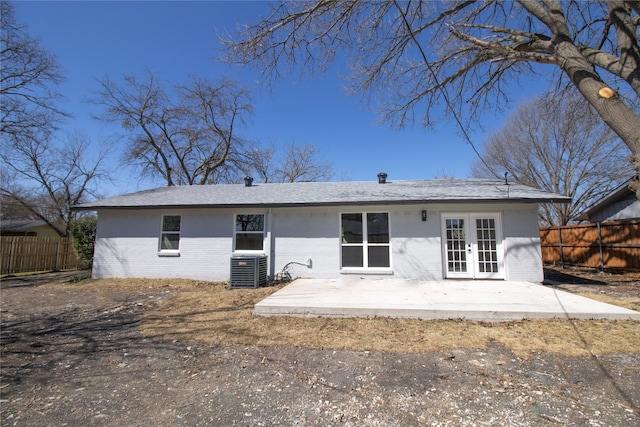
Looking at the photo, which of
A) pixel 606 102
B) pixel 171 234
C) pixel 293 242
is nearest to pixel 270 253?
pixel 293 242

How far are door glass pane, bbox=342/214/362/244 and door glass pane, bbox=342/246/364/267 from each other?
0.25 metres

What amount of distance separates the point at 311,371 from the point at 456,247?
715 cm

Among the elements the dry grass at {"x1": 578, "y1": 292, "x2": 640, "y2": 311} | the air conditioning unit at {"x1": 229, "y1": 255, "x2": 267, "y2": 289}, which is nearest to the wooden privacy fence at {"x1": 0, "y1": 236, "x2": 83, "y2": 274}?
the air conditioning unit at {"x1": 229, "y1": 255, "x2": 267, "y2": 289}

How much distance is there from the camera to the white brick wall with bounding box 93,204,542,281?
8.86 meters

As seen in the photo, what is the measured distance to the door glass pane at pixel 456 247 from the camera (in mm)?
9250

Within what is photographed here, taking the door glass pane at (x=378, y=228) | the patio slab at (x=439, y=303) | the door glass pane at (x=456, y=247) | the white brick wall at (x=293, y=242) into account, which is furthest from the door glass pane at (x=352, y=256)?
the door glass pane at (x=456, y=247)

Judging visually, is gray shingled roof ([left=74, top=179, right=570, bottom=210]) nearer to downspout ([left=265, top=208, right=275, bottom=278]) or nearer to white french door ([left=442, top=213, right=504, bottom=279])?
white french door ([left=442, top=213, right=504, bottom=279])

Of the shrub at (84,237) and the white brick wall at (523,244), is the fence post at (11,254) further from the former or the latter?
the white brick wall at (523,244)

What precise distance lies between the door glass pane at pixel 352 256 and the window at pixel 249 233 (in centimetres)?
279

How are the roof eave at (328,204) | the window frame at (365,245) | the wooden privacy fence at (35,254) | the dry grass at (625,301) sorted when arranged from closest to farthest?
the dry grass at (625,301), the roof eave at (328,204), the window frame at (365,245), the wooden privacy fence at (35,254)

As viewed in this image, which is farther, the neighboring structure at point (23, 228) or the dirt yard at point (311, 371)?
the neighboring structure at point (23, 228)

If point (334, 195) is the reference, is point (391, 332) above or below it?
below

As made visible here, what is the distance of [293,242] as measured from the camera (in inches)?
390

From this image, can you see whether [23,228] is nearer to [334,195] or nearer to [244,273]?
[244,273]
